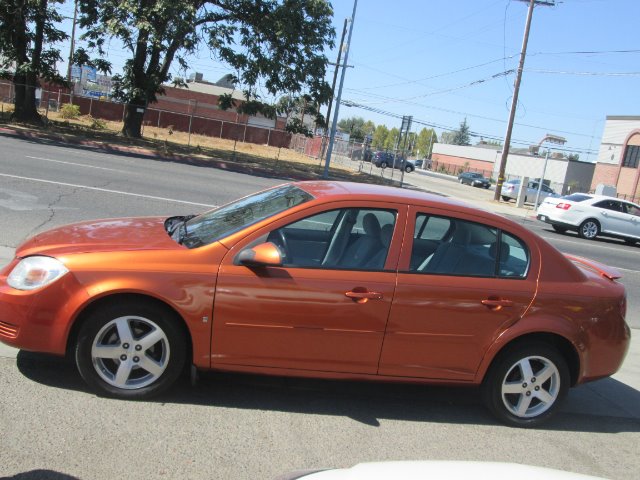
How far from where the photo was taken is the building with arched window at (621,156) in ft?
163

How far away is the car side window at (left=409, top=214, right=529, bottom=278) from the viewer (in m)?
4.22

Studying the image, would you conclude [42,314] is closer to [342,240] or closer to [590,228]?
[342,240]

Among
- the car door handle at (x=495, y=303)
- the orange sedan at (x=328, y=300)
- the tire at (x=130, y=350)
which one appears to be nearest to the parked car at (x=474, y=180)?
the orange sedan at (x=328, y=300)

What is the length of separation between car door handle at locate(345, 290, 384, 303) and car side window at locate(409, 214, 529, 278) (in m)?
0.44

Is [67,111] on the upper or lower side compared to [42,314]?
upper

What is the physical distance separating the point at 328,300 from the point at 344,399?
93cm

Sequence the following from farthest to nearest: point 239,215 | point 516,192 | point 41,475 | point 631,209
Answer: point 516,192 < point 631,209 < point 239,215 < point 41,475

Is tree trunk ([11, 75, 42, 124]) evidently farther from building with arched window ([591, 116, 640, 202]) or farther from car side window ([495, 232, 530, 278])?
building with arched window ([591, 116, 640, 202])

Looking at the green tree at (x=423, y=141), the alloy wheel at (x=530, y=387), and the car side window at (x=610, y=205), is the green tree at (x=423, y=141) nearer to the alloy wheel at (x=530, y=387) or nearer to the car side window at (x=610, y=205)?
the car side window at (x=610, y=205)

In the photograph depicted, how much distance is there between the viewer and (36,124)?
1009 inches

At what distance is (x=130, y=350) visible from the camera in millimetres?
3811

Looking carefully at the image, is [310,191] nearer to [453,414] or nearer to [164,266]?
[164,266]

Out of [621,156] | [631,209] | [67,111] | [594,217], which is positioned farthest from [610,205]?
[621,156]

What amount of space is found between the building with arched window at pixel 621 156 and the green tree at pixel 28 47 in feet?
140
